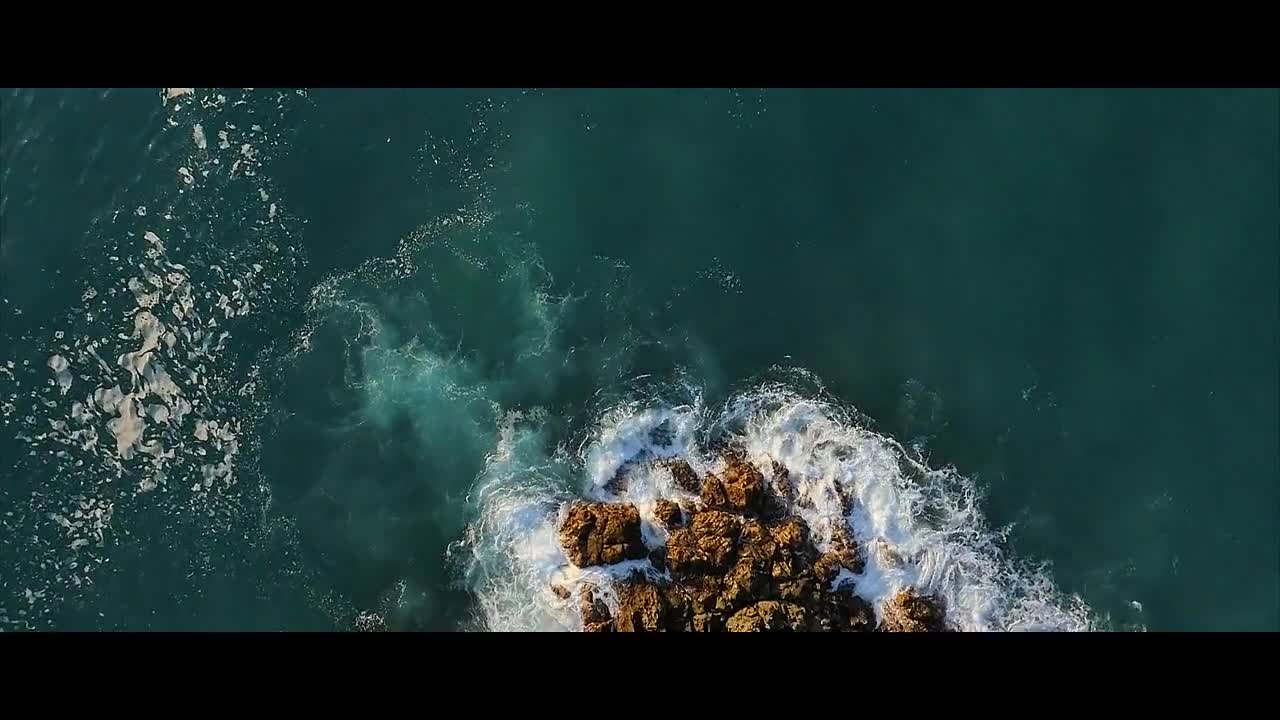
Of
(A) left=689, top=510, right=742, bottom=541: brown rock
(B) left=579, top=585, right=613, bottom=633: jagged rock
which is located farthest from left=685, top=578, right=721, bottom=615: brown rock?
(B) left=579, top=585, right=613, bottom=633: jagged rock

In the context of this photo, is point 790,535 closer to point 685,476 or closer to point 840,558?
point 840,558

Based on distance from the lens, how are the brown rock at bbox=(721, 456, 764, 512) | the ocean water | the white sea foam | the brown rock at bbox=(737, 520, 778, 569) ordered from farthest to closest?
the brown rock at bbox=(721, 456, 764, 512)
the white sea foam
the ocean water
the brown rock at bbox=(737, 520, 778, 569)

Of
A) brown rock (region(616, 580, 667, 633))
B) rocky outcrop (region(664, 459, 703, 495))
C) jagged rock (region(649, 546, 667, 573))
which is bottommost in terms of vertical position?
brown rock (region(616, 580, 667, 633))

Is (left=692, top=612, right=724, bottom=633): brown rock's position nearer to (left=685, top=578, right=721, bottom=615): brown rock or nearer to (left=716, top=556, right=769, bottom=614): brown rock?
(left=685, top=578, right=721, bottom=615): brown rock

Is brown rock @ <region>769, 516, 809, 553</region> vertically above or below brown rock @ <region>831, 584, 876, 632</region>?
above

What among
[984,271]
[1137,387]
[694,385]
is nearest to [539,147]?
[694,385]

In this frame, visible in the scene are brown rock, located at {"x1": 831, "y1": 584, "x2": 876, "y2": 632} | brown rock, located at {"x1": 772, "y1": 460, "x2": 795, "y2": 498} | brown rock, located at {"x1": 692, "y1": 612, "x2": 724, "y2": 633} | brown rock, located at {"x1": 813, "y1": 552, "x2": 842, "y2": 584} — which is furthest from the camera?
brown rock, located at {"x1": 772, "y1": 460, "x2": 795, "y2": 498}

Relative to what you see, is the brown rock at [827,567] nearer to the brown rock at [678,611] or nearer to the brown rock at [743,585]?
the brown rock at [743,585]

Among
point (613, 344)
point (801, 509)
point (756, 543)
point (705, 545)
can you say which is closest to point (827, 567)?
point (801, 509)

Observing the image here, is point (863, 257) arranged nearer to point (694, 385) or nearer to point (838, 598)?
point (694, 385)
